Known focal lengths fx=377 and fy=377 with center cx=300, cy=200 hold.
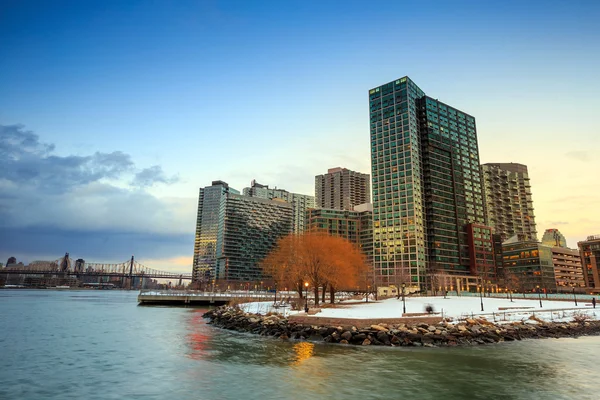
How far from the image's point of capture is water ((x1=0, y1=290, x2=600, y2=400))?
76.8 ft

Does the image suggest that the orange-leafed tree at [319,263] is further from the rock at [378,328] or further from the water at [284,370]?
the water at [284,370]

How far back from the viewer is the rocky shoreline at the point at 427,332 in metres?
40.9

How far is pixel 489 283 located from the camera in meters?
200

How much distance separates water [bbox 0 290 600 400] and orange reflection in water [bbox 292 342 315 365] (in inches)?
3.9

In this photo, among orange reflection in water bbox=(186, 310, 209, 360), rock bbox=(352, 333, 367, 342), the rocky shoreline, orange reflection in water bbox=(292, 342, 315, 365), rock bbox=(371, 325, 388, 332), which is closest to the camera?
orange reflection in water bbox=(292, 342, 315, 365)

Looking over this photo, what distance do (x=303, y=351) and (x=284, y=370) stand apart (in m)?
8.41

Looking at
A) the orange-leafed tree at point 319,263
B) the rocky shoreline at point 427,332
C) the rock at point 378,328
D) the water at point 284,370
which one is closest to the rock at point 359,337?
the rocky shoreline at point 427,332

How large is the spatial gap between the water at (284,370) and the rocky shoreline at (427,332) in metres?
2.47

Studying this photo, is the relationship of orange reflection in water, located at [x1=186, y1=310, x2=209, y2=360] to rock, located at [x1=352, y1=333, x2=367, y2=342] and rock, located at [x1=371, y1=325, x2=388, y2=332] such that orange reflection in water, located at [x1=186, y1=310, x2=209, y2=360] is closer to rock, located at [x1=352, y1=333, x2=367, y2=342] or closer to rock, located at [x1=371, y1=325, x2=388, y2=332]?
rock, located at [x1=352, y1=333, x2=367, y2=342]

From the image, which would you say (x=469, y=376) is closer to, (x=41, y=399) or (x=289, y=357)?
(x=289, y=357)

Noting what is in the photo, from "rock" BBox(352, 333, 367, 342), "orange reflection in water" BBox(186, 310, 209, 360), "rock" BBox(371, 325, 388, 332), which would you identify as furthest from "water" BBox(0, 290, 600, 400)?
"rock" BBox(371, 325, 388, 332)

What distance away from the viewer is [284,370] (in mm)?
29047

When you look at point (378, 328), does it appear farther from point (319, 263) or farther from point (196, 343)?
point (319, 263)

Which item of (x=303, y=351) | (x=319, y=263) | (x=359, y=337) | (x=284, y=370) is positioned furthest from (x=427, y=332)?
(x=319, y=263)
